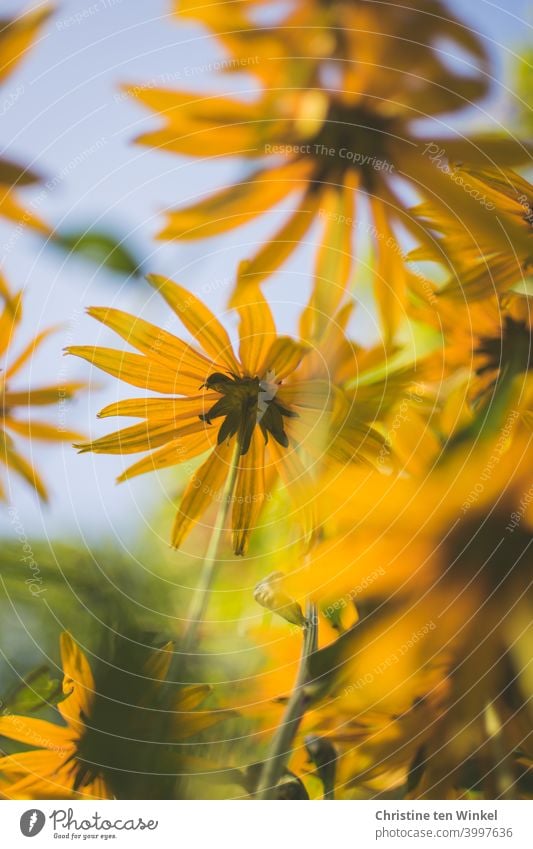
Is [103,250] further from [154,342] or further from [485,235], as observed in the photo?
[485,235]

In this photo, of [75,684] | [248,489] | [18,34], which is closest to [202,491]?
[248,489]

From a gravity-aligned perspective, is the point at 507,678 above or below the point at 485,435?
below

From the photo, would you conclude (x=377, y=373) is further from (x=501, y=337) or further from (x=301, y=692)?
(x=301, y=692)
